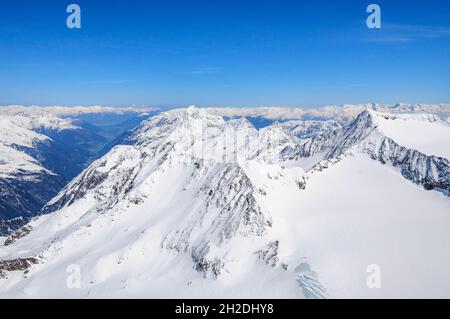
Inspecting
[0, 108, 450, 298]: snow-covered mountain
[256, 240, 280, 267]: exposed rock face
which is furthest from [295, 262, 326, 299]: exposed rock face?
[256, 240, 280, 267]: exposed rock face

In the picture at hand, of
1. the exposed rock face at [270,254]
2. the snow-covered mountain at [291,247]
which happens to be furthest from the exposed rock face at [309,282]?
the exposed rock face at [270,254]

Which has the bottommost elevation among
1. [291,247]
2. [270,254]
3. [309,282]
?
[309,282]

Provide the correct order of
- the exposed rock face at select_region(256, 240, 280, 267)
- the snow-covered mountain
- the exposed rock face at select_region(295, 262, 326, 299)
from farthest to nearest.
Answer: the exposed rock face at select_region(256, 240, 280, 267)
the snow-covered mountain
the exposed rock face at select_region(295, 262, 326, 299)

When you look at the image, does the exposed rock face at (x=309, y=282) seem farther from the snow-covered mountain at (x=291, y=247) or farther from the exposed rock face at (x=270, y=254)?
the exposed rock face at (x=270, y=254)

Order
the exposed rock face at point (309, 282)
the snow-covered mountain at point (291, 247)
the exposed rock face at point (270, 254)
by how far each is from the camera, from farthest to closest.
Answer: the exposed rock face at point (270, 254) < the snow-covered mountain at point (291, 247) < the exposed rock face at point (309, 282)

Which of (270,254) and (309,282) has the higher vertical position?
(270,254)

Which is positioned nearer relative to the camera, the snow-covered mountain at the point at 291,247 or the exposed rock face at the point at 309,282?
the exposed rock face at the point at 309,282

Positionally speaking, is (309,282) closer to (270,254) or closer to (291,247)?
(291,247)

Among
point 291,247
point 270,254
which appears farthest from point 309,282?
point 270,254

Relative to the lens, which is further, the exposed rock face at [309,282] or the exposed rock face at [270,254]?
the exposed rock face at [270,254]

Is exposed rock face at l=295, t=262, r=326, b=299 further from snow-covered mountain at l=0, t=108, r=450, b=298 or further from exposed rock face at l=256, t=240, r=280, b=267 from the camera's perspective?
exposed rock face at l=256, t=240, r=280, b=267

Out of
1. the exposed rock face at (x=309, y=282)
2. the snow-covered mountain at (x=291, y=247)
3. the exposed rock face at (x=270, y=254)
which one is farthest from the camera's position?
the exposed rock face at (x=270, y=254)
